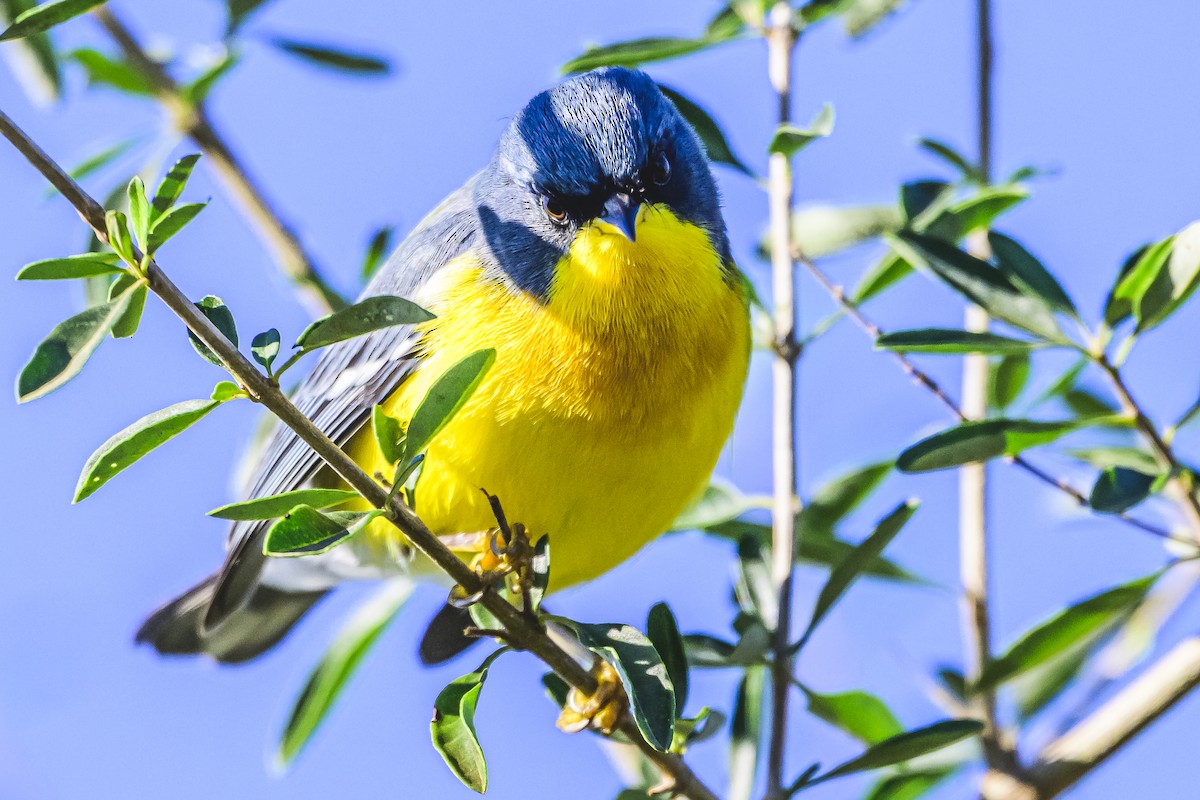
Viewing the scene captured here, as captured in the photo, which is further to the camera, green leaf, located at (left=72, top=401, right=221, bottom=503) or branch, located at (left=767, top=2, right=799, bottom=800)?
branch, located at (left=767, top=2, right=799, bottom=800)

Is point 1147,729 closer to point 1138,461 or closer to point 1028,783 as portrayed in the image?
point 1028,783

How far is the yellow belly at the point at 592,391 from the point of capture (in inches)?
134

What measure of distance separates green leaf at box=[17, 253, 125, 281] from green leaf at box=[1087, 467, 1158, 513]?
201 centimetres

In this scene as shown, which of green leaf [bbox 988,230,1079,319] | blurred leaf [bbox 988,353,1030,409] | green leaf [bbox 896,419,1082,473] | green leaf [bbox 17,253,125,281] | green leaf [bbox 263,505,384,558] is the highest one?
blurred leaf [bbox 988,353,1030,409]

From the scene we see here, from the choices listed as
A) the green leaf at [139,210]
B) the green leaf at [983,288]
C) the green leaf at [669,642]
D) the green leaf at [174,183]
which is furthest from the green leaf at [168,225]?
the green leaf at [983,288]

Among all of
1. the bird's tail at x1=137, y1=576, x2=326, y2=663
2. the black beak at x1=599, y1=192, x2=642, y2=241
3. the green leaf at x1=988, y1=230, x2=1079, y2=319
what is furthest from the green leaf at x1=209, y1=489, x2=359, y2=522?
the bird's tail at x1=137, y1=576, x2=326, y2=663

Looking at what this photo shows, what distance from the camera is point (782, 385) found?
353cm

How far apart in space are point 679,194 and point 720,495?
0.91 meters

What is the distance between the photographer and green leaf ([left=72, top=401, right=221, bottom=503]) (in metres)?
2.07

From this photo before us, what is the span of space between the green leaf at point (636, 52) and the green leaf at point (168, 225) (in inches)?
63.1

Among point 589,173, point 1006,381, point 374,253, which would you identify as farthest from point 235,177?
point 1006,381

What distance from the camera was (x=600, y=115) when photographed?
3.58m

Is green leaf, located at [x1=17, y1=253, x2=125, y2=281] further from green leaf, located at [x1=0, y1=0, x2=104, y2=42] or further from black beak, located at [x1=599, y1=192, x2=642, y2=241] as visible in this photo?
black beak, located at [x1=599, y1=192, x2=642, y2=241]

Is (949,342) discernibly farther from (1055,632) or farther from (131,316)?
(131,316)
